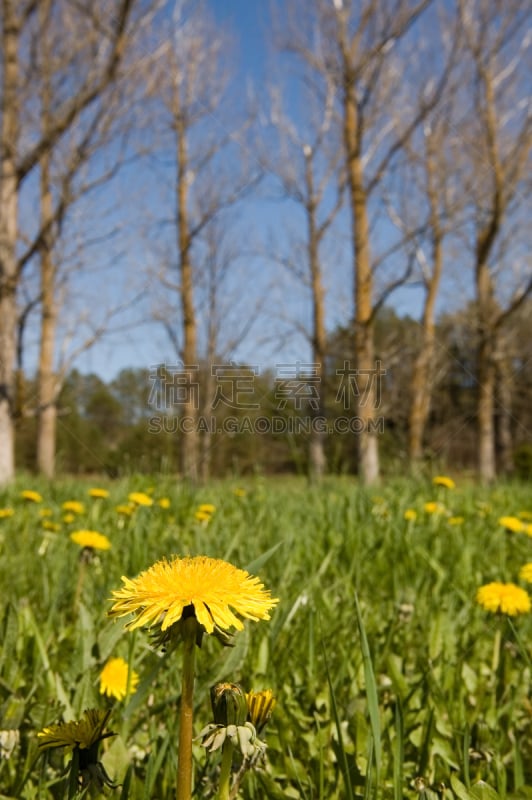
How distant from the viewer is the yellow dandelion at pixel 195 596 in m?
0.39

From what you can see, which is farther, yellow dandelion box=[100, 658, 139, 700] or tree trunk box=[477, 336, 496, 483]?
tree trunk box=[477, 336, 496, 483]

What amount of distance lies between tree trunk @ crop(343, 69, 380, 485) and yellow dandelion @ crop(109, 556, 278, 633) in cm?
694

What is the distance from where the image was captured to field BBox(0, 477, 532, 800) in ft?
2.17

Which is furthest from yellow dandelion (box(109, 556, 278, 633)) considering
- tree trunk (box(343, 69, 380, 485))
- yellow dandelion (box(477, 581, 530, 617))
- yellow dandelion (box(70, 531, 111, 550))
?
tree trunk (box(343, 69, 380, 485))

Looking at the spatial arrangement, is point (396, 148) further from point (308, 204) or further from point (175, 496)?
point (175, 496)

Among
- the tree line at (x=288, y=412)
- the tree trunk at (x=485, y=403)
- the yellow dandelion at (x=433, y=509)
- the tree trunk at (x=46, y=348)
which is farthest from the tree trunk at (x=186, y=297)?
the yellow dandelion at (x=433, y=509)

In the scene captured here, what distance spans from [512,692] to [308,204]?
34.3ft

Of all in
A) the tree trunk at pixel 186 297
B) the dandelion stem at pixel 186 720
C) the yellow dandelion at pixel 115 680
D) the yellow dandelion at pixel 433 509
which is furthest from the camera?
the tree trunk at pixel 186 297

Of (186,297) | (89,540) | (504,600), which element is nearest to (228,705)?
(504,600)

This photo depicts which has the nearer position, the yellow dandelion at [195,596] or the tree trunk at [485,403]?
the yellow dandelion at [195,596]

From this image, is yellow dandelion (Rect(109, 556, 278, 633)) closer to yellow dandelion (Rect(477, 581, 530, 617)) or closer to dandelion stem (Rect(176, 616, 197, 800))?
dandelion stem (Rect(176, 616, 197, 800))

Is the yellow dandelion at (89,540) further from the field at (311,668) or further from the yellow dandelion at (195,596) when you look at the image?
the yellow dandelion at (195,596)

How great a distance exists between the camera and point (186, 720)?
38 centimetres

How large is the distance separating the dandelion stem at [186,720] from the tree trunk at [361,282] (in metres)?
6.99
